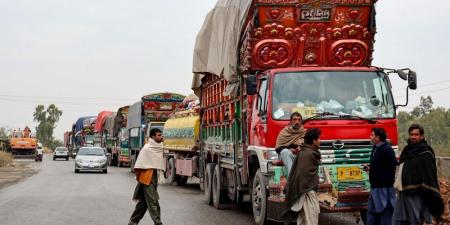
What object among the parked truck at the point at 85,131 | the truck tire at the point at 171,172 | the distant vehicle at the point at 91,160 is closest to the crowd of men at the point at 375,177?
the truck tire at the point at 171,172

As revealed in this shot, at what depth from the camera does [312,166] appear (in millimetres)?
8289

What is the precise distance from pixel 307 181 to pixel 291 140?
131cm

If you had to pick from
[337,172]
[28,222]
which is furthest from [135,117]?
[337,172]

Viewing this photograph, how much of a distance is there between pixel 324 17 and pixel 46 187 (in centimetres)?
1296

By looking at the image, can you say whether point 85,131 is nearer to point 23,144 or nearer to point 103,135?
point 23,144

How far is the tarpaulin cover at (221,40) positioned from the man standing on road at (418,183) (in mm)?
4776

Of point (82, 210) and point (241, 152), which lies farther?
point (82, 210)

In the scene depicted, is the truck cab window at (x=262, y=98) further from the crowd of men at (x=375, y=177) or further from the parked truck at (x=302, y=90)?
the crowd of men at (x=375, y=177)

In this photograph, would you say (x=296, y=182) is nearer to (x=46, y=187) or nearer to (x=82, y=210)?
(x=82, y=210)

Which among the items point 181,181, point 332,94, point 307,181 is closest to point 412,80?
point 332,94

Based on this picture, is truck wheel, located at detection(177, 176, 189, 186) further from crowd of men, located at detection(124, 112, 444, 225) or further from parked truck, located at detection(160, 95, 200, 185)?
crowd of men, located at detection(124, 112, 444, 225)

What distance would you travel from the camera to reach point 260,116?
10.6 meters

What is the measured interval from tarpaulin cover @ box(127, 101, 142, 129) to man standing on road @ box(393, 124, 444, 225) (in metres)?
23.3

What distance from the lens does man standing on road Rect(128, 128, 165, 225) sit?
10.1 meters
